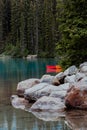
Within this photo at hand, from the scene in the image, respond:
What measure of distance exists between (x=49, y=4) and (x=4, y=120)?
227 ft

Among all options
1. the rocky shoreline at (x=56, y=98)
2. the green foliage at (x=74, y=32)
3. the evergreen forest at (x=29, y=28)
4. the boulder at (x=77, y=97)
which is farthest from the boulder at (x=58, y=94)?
the evergreen forest at (x=29, y=28)

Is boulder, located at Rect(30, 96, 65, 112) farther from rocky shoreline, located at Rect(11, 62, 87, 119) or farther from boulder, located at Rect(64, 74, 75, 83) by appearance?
boulder, located at Rect(64, 74, 75, 83)

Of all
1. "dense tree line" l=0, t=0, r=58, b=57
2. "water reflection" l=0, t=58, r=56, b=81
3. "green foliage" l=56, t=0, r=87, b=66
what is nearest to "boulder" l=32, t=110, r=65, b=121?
"green foliage" l=56, t=0, r=87, b=66

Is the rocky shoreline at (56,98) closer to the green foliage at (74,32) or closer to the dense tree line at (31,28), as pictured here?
the green foliage at (74,32)

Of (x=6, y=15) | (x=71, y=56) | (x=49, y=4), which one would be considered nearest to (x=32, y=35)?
(x=49, y=4)

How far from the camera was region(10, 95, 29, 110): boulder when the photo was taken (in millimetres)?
14612

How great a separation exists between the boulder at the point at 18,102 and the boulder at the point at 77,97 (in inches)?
69.2

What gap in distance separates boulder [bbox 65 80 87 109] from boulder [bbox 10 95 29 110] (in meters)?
1.76

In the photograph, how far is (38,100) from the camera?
13688 mm

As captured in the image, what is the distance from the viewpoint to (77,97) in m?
13.3

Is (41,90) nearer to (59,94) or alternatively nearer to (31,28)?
(59,94)

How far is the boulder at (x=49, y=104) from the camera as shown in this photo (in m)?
13.3

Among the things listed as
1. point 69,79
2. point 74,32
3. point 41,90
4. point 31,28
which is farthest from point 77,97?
point 31,28

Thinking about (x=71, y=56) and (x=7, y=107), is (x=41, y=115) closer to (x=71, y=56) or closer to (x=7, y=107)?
(x=7, y=107)
